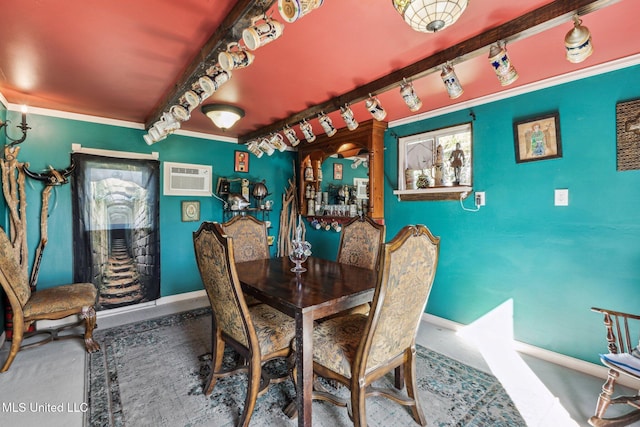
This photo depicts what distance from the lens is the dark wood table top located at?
1.46 metres

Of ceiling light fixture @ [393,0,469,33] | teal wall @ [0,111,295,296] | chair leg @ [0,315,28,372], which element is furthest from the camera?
teal wall @ [0,111,295,296]

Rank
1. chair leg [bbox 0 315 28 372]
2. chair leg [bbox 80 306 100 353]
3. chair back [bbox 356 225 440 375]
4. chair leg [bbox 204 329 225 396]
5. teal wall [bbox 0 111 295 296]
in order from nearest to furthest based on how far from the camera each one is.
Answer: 1. chair back [bbox 356 225 440 375]
2. chair leg [bbox 204 329 225 396]
3. chair leg [bbox 0 315 28 372]
4. chair leg [bbox 80 306 100 353]
5. teal wall [bbox 0 111 295 296]

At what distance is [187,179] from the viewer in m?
3.78

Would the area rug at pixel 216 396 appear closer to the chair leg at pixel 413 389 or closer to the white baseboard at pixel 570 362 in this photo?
the chair leg at pixel 413 389

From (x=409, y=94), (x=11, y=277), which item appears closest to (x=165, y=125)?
(x=11, y=277)

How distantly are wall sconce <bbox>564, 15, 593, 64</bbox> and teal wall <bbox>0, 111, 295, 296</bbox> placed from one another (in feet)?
12.4

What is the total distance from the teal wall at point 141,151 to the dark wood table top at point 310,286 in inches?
75.7

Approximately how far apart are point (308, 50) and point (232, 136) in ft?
8.63

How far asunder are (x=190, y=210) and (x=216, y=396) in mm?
2604

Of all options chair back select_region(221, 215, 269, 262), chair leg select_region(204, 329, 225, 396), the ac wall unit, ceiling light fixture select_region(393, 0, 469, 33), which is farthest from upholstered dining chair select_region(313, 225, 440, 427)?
the ac wall unit

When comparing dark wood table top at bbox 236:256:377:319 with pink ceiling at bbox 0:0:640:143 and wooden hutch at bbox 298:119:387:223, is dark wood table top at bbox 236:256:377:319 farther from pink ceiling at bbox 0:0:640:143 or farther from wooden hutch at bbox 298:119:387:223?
pink ceiling at bbox 0:0:640:143

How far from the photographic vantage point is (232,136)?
13.5 ft

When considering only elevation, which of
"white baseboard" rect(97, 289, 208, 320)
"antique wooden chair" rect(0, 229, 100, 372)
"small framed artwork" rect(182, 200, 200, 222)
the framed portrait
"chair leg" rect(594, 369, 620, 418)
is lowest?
"white baseboard" rect(97, 289, 208, 320)

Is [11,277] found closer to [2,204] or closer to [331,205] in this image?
[2,204]
